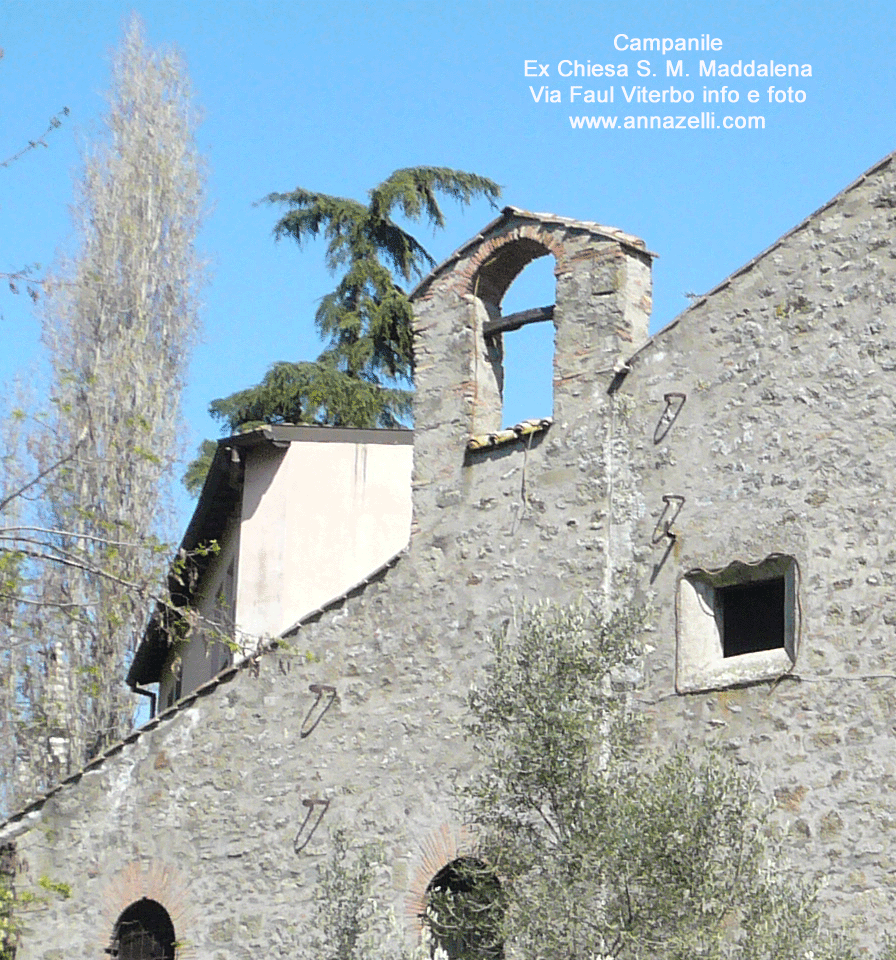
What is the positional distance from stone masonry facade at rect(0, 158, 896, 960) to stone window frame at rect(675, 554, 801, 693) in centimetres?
2

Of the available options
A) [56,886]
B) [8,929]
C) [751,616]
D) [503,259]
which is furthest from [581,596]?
[8,929]

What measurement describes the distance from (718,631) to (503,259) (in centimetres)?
364

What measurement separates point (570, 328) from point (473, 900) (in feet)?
14.2

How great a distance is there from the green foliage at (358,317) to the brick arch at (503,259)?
421 inches

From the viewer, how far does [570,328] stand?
12.2 meters

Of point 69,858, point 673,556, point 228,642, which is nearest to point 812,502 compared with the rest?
point 673,556

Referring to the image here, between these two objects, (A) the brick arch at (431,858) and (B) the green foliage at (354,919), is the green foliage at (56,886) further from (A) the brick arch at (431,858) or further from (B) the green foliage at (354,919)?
(A) the brick arch at (431,858)

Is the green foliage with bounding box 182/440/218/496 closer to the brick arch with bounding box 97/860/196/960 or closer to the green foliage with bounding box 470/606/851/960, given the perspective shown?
the brick arch with bounding box 97/860/196/960

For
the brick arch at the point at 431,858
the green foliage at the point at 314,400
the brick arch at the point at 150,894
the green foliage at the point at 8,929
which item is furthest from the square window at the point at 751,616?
the green foliage at the point at 314,400

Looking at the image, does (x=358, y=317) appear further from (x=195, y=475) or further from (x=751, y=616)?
(x=751, y=616)

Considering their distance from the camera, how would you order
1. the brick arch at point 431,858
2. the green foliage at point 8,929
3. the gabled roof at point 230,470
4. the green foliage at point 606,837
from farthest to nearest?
the gabled roof at point 230,470, the green foliage at point 8,929, the brick arch at point 431,858, the green foliage at point 606,837

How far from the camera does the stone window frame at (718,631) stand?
1043 centimetres

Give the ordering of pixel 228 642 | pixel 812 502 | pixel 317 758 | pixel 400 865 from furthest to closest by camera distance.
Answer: pixel 317 758, pixel 400 865, pixel 812 502, pixel 228 642

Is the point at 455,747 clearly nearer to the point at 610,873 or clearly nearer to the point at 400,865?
the point at 400,865
